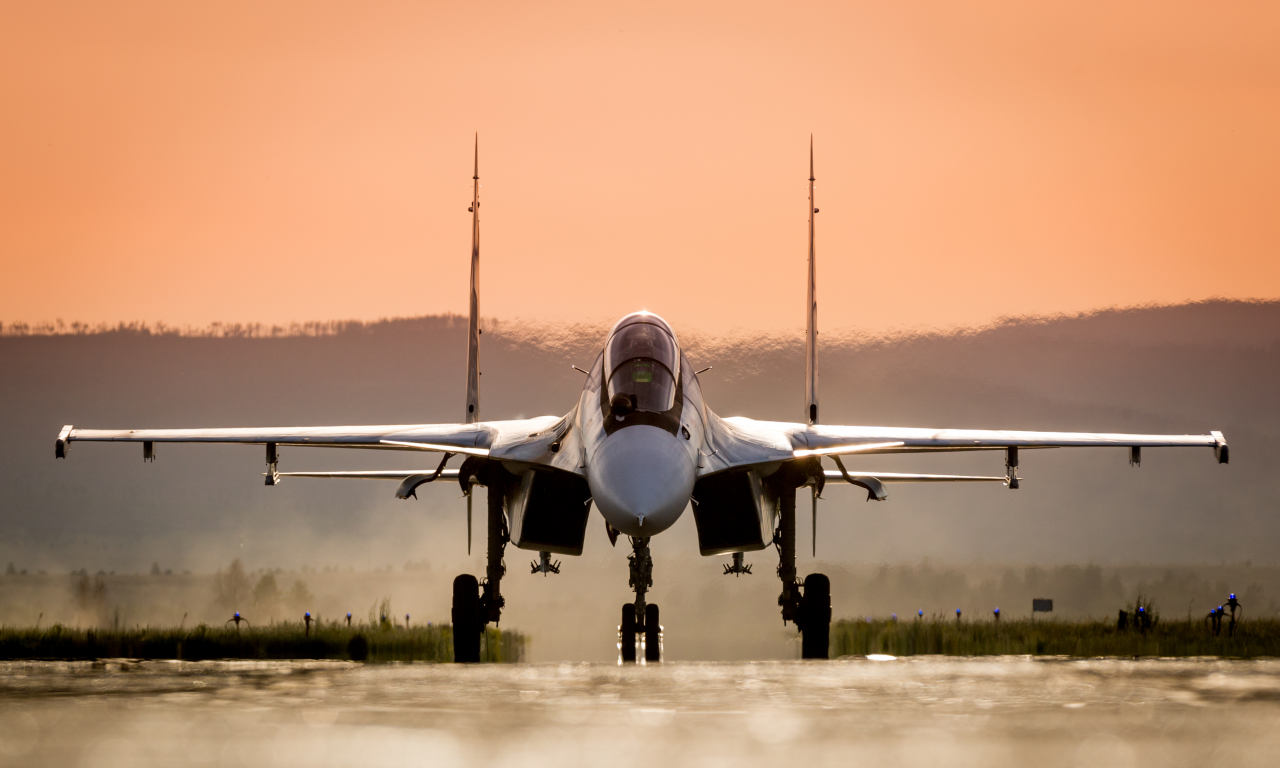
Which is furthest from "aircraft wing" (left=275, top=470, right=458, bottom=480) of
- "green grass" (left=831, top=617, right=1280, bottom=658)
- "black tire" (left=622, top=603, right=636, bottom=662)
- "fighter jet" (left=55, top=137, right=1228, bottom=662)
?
"green grass" (left=831, top=617, right=1280, bottom=658)

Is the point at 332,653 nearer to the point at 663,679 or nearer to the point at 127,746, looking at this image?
the point at 663,679

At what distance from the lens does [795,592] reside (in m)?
21.4

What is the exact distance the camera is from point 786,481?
21.3 meters

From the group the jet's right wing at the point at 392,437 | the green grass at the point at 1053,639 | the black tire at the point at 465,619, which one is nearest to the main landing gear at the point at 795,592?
the green grass at the point at 1053,639

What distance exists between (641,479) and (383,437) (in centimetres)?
653

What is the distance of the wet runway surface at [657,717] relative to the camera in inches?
324

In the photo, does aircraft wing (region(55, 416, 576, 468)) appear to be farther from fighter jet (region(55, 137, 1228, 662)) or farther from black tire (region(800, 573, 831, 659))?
black tire (region(800, 573, 831, 659))

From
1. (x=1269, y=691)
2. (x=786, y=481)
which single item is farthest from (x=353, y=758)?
(x=786, y=481)

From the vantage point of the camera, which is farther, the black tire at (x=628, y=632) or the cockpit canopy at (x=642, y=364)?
the black tire at (x=628, y=632)

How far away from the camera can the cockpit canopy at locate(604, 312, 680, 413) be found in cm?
1741

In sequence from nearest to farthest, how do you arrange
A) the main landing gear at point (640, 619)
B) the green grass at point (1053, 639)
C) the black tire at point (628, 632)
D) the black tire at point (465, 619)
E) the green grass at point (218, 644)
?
1. the main landing gear at point (640, 619)
2. the black tire at point (628, 632)
3. the green grass at point (1053, 639)
4. the black tire at point (465, 619)
5. the green grass at point (218, 644)

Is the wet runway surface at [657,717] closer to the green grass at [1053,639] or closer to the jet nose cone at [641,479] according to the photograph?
the jet nose cone at [641,479]

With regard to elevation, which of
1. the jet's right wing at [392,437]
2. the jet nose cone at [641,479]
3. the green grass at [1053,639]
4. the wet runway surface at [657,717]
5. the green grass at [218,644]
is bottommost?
the green grass at [218,644]

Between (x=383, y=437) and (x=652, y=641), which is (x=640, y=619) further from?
(x=383, y=437)
